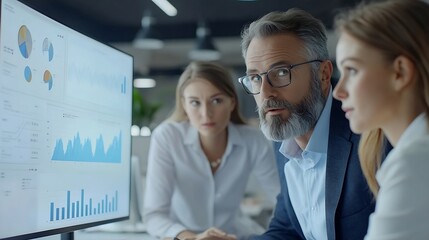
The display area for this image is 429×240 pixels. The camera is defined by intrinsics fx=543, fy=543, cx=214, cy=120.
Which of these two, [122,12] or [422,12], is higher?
[122,12]

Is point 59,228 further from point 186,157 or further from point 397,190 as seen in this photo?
point 186,157

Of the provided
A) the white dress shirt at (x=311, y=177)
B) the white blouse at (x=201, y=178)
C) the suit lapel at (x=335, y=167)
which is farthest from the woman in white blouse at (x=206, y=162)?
the suit lapel at (x=335, y=167)

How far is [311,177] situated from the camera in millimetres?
1494

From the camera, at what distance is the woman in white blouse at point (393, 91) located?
76 centimetres

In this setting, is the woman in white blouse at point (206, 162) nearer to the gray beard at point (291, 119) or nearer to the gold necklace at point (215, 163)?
the gold necklace at point (215, 163)

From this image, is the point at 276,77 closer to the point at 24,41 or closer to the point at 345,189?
the point at 345,189

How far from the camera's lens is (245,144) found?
7.41ft

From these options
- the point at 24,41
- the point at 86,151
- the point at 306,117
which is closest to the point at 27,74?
the point at 24,41

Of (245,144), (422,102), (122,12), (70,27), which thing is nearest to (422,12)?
(422,102)

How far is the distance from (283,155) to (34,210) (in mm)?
773

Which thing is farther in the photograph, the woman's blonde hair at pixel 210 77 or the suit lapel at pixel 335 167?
the woman's blonde hair at pixel 210 77

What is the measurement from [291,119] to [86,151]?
547mm

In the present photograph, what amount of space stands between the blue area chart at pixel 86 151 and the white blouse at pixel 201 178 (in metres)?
0.54

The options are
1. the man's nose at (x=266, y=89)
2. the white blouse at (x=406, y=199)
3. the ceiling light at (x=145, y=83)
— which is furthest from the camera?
the ceiling light at (x=145, y=83)
